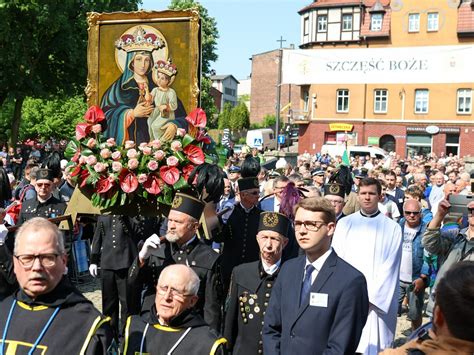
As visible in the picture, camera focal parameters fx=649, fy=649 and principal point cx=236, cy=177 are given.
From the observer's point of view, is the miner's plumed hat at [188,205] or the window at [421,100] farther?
the window at [421,100]

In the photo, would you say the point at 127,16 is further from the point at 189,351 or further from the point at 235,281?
the point at 189,351

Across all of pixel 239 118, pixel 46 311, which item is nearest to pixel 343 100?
pixel 239 118

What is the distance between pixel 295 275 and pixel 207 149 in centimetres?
212

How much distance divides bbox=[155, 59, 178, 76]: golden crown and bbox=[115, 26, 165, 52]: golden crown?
0.16m

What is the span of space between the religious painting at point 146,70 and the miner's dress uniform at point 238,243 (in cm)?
110

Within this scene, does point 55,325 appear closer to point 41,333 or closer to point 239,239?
point 41,333

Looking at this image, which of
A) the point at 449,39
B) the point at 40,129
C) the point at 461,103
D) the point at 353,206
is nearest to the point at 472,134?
the point at 461,103

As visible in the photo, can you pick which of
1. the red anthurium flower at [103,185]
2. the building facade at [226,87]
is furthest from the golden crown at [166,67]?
the building facade at [226,87]

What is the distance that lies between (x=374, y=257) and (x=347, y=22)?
48727 mm

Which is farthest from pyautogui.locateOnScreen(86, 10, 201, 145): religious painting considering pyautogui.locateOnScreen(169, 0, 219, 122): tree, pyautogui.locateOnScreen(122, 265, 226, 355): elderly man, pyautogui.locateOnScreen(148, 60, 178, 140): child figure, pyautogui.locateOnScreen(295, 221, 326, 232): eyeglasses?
pyautogui.locateOnScreen(169, 0, 219, 122): tree

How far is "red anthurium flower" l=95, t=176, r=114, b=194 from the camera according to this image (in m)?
5.62

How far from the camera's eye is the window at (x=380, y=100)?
158ft

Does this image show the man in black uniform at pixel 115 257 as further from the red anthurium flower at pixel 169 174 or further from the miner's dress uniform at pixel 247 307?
the miner's dress uniform at pixel 247 307

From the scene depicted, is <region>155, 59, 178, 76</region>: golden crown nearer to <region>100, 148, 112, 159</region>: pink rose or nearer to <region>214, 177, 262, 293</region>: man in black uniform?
<region>100, 148, 112, 159</region>: pink rose
